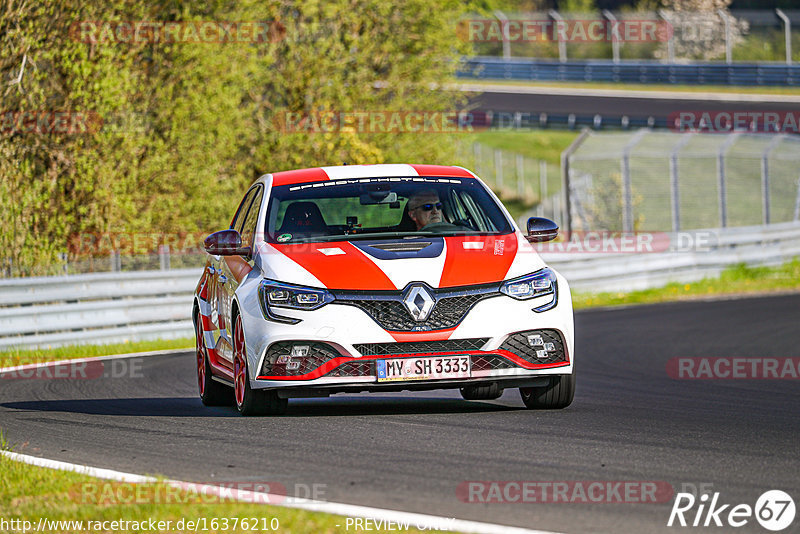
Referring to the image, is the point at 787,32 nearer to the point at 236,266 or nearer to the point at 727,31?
the point at 727,31

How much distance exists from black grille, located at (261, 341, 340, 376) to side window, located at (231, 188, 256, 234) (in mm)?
2402

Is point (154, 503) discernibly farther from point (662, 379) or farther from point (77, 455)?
point (662, 379)

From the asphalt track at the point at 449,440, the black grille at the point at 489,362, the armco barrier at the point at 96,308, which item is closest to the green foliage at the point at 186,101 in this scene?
the armco barrier at the point at 96,308

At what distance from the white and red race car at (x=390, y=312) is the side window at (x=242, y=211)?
3.76 ft

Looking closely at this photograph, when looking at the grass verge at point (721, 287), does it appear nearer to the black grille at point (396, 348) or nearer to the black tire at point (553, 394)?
the black tire at point (553, 394)

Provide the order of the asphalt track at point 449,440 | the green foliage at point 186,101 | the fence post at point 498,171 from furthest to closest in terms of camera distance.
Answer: the fence post at point 498,171 → the green foliage at point 186,101 → the asphalt track at point 449,440

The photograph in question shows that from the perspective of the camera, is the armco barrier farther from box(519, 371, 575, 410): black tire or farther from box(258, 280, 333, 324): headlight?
box(519, 371, 575, 410): black tire

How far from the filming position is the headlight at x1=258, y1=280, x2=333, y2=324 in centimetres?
862

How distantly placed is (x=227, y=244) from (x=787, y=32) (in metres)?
38.7

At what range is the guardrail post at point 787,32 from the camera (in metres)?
44.4

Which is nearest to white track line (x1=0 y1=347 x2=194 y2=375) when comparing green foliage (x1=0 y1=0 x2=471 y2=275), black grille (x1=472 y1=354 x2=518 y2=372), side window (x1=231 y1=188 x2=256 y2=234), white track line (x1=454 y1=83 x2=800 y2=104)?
green foliage (x1=0 y1=0 x2=471 y2=275)

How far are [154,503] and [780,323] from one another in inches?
533

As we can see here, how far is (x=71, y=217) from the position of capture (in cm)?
2181

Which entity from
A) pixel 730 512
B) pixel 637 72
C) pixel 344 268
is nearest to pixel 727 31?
pixel 637 72
